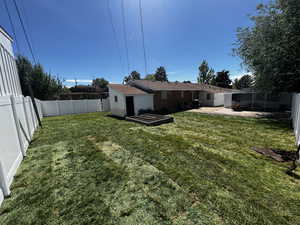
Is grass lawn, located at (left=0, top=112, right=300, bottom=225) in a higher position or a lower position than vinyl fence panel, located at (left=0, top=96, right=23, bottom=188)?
lower

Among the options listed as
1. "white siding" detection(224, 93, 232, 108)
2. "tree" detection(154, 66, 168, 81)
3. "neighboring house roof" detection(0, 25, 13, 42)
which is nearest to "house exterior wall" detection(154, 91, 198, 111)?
"white siding" detection(224, 93, 232, 108)

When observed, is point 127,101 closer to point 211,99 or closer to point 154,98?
point 154,98

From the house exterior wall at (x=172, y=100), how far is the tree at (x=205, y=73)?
25.6 metres

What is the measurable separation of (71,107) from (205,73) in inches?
1491

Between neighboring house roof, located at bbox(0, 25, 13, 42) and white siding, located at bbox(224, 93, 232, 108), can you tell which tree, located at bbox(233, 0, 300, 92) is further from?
neighboring house roof, located at bbox(0, 25, 13, 42)

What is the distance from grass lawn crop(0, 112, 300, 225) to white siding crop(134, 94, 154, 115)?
7372mm

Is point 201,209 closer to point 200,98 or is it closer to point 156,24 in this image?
point 156,24

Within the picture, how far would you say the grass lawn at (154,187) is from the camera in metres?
Result: 2.08

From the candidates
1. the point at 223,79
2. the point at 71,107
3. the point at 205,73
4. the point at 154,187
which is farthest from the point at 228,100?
the point at 205,73

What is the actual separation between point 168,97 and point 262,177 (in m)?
12.6

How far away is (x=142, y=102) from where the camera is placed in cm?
1241

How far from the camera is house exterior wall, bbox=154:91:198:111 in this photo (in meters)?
14.2

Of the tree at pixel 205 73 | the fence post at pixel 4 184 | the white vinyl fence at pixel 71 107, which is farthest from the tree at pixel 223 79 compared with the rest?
the fence post at pixel 4 184

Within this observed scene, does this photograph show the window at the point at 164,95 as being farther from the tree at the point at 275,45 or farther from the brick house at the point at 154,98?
the tree at the point at 275,45
